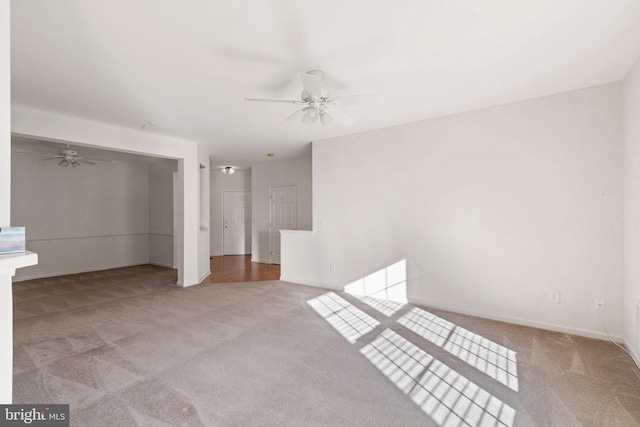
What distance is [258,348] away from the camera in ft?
9.27

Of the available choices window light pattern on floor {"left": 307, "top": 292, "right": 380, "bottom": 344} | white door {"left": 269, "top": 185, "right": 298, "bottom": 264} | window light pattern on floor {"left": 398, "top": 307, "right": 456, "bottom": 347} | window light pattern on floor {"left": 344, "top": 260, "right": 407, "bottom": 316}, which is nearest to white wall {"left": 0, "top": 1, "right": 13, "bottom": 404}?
window light pattern on floor {"left": 307, "top": 292, "right": 380, "bottom": 344}

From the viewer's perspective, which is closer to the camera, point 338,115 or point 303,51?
point 303,51

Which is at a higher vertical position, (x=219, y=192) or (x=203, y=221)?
(x=219, y=192)

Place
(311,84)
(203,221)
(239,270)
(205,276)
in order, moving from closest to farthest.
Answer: (311,84), (205,276), (203,221), (239,270)

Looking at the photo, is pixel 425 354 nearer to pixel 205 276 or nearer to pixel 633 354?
pixel 633 354

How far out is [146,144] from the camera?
4594 mm

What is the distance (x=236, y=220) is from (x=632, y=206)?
8188 mm

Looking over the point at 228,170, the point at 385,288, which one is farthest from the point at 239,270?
the point at 385,288

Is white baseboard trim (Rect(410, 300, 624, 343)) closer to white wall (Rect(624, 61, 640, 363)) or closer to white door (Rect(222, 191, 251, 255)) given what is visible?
white wall (Rect(624, 61, 640, 363))

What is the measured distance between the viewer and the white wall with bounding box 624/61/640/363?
2525 millimetres

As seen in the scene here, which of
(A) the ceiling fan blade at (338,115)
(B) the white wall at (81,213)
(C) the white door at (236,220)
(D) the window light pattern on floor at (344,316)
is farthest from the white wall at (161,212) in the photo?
(A) the ceiling fan blade at (338,115)

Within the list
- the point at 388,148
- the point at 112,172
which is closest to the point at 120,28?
the point at 388,148

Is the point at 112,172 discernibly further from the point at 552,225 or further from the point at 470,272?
the point at 552,225

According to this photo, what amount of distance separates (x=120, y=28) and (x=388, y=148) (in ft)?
11.1
